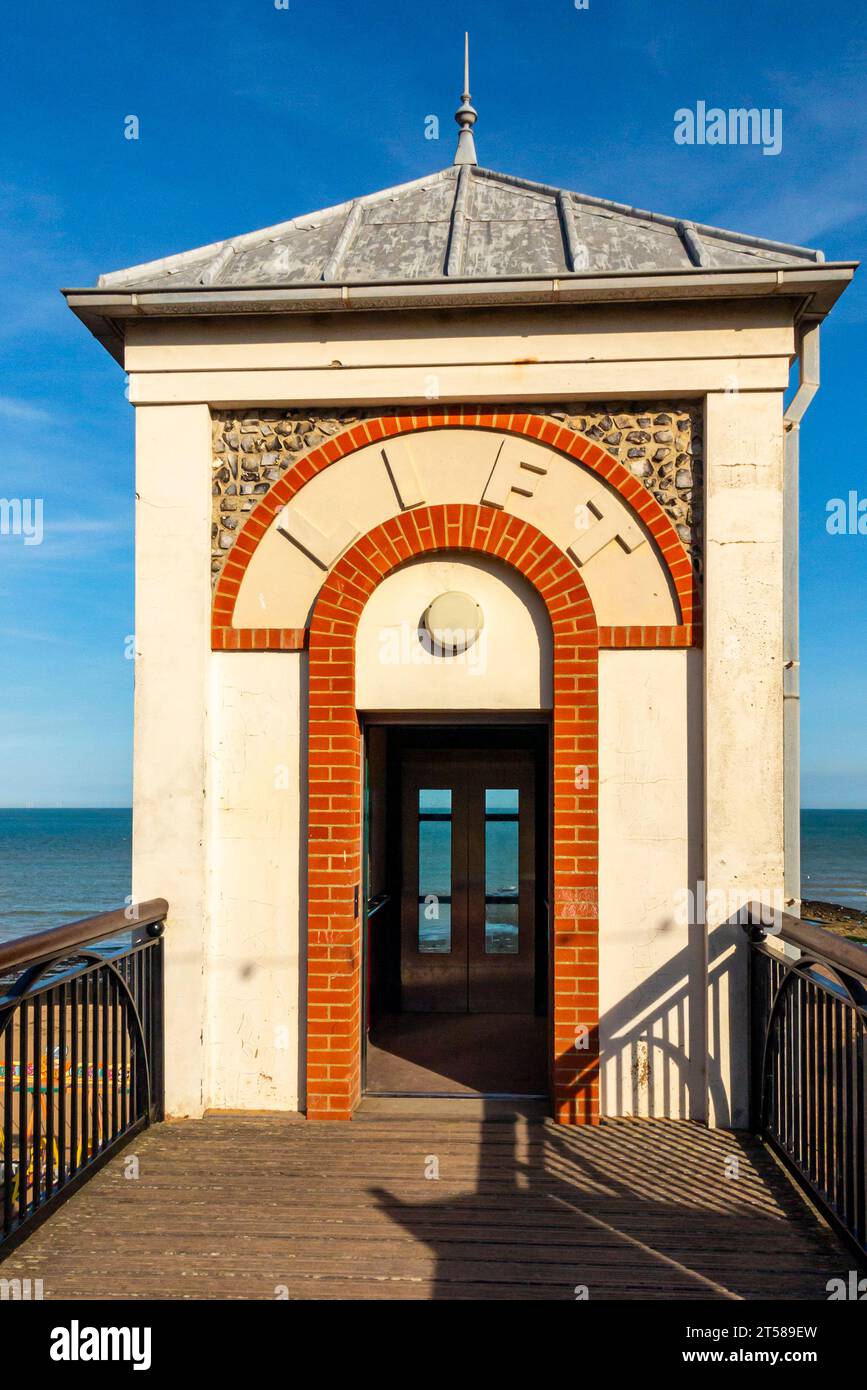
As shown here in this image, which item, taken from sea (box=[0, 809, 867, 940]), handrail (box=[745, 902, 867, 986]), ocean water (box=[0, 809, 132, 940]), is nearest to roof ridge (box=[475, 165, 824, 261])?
handrail (box=[745, 902, 867, 986])

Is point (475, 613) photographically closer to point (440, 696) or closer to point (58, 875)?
point (440, 696)

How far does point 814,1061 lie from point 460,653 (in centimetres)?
269

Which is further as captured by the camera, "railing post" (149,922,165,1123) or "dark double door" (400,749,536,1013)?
"dark double door" (400,749,536,1013)

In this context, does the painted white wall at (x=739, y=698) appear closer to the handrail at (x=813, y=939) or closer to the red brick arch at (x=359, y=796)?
the handrail at (x=813, y=939)

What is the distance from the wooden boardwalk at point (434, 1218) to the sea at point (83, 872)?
23.1m

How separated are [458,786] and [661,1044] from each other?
11.2 ft

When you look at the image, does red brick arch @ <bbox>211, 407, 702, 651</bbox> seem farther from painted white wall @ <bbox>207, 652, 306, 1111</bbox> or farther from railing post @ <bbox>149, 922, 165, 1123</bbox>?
railing post @ <bbox>149, 922, 165, 1123</bbox>

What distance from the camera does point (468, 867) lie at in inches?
316

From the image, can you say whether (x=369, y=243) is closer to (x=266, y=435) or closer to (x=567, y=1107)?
(x=266, y=435)

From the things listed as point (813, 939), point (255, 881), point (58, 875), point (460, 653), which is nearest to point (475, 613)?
point (460, 653)

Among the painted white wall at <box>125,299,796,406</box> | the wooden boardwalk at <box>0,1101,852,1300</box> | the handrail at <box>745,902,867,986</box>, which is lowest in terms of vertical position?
the wooden boardwalk at <box>0,1101,852,1300</box>

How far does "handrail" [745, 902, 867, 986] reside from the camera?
3.51 metres

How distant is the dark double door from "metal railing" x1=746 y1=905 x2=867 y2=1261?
3.25 m
